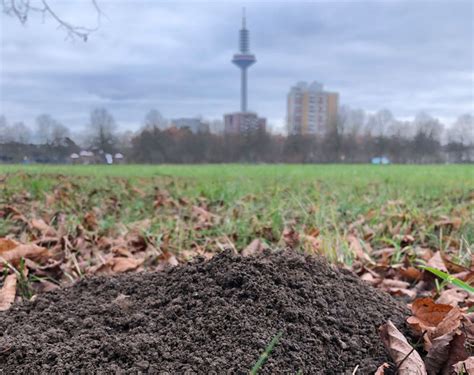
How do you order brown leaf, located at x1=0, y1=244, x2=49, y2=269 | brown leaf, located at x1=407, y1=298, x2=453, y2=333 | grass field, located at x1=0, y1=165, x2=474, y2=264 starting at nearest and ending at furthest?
brown leaf, located at x1=407, y1=298, x2=453, y2=333
brown leaf, located at x1=0, y1=244, x2=49, y2=269
grass field, located at x1=0, y1=165, x2=474, y2=264

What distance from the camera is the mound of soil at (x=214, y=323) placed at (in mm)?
1293

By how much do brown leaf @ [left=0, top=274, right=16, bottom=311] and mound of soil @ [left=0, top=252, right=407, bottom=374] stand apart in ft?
0.83

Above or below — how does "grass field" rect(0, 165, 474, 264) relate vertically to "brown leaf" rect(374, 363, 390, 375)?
above

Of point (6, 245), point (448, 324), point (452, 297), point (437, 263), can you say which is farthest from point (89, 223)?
point (448, 324)

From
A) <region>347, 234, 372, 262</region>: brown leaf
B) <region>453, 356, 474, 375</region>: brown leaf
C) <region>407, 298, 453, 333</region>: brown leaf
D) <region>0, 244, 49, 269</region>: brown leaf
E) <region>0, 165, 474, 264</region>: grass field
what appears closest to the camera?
<region>453, 356, 474, 375</region>: brown leaf

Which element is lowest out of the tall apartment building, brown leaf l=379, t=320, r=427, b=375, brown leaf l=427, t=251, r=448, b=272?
brown leaf l=427, t=251, r=448, b=272

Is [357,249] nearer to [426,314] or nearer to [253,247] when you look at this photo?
[253,247]

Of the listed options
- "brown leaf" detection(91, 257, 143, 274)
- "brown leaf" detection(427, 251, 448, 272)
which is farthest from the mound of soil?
"brown leaf" detection(427, 251, 448, 272)

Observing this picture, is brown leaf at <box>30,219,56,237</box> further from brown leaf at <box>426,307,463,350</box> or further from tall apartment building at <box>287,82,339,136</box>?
tall apartment building at <box>287,82,339,136</box>

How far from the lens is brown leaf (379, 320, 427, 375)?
1314mm

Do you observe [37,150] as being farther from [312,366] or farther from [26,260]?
[312,366]

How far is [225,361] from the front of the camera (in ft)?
4.13

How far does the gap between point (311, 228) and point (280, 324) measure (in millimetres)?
2013

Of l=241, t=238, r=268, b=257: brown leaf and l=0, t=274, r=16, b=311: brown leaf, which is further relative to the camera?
l=241, t=238, r=268, b=257: brown leaf
